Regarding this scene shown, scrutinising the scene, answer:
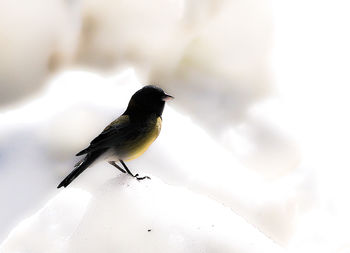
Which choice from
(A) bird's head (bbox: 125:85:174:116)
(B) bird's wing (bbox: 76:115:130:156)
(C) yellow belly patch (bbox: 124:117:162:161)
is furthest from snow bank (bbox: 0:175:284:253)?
(A) bird's head (bbox: 125:85:174:116)

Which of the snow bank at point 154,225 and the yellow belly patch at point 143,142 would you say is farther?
the yellow belly patch at point 143,142

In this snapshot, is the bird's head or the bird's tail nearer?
the bird's tail

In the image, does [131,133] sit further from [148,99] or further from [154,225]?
[154,225]

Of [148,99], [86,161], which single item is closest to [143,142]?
[148,99]

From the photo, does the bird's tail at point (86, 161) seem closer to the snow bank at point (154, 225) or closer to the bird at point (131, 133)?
the bird at point (131, 133)

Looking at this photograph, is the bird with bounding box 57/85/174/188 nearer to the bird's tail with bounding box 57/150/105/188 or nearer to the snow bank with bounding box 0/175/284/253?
the bird's tail with bounding box 57/150/105/188

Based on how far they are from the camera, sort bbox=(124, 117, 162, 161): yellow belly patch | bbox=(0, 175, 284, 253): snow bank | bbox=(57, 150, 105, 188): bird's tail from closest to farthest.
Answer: bbox=(0, 175, 284, 253): snow bank, bbox=(57, 150, 105, 188): bird's tail, bbox=(124, 117, 162, 161): yellow belly patch

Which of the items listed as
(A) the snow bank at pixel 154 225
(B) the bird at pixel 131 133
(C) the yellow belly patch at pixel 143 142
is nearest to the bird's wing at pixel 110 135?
(B) the bird at pixel 131 133
